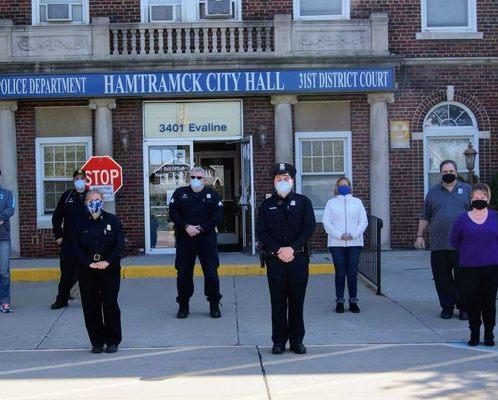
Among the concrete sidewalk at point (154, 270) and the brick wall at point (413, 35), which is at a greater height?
the brick wall at point (413, 35)

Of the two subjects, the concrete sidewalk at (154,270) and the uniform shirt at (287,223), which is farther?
the concrete sidewalk at (154,270)

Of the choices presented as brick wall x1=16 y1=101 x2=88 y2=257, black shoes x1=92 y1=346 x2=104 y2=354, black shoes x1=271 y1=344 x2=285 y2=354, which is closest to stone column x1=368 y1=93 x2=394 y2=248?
brick wall x1=16 y1=101 x2=88 y2=257

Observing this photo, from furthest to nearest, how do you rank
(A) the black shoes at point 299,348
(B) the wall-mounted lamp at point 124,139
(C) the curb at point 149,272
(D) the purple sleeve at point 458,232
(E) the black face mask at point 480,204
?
(B) the wall-mounted lamp at point 124,139, (C) the curb at point 149,272, (D) the purple sleeve at point 458,232, (E) the black face mask at point 480,204, (A) the black shoes at point 299,348

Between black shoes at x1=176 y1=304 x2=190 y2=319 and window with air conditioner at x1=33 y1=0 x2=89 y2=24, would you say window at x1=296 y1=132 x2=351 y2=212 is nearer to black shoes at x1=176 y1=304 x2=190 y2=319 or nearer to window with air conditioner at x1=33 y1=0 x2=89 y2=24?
window with air conditioner at x1=33 y1=0 x2=89 y2=24

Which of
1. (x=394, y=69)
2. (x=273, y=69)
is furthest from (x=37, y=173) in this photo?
(x=394, y=69)

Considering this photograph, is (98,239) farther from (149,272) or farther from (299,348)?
(149,272)

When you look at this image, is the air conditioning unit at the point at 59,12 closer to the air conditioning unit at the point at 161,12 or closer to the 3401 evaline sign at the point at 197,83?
the 3401 evaline sign at the point at 197,83

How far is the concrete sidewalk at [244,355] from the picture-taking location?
682 cm

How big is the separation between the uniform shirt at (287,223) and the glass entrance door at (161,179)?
27.8 ft

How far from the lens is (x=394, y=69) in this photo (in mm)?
16062

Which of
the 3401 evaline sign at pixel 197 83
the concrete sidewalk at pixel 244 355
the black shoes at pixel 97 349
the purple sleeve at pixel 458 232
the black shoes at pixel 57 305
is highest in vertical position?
the 3401 evaline sign at pixel 197 83

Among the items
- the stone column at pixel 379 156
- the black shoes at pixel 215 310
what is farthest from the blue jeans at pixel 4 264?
the stone column at pixel 379 156

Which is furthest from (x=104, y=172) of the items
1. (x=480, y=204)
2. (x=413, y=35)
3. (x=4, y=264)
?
(x=480, y=204)

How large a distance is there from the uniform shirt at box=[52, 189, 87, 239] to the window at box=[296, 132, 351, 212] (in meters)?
6.64
